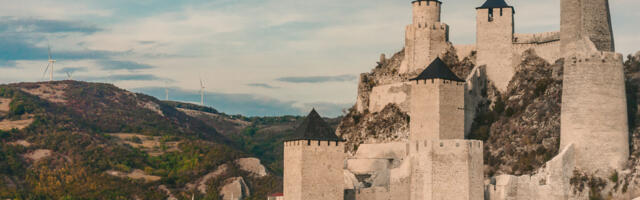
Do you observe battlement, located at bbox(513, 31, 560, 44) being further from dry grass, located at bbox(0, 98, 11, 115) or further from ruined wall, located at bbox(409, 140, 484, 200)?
dry grass, located at bbox(0, 98, 11, 115)

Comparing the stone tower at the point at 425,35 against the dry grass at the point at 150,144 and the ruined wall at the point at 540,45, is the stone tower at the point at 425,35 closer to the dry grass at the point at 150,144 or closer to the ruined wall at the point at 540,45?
the ruined wall at the point at 540,45

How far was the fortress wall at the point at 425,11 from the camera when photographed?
66.7 meters

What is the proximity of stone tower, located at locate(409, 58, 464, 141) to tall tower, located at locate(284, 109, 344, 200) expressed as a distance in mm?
7552

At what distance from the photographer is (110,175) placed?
9006cm

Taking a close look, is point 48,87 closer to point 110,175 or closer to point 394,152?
point 110,175

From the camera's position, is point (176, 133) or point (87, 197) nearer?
point (87, 197)

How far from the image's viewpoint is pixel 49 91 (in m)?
119

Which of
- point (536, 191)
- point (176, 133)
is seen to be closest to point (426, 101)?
point (536, 191)

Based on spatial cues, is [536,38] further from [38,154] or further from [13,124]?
[13,124]

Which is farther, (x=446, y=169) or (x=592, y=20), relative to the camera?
(x=592, y=20)

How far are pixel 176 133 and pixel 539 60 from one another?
57804 millimetres

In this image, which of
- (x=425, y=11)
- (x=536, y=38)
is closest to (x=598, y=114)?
(x=536, y=38)

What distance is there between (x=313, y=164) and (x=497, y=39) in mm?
20535

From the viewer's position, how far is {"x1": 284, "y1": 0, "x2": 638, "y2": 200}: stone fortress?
48.2m
